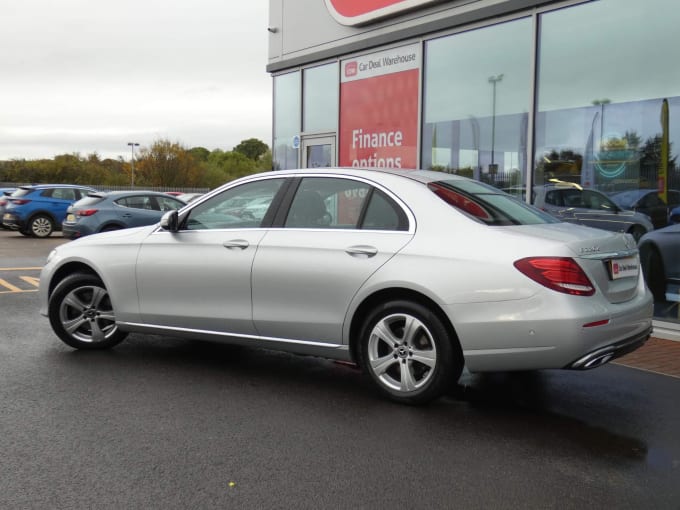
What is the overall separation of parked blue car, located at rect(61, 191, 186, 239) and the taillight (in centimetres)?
1257

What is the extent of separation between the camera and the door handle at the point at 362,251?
4844 millimetres

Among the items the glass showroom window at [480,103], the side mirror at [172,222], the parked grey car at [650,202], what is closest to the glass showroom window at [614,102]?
the parked grey car at [650,202]

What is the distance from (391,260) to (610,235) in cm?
147

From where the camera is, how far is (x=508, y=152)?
9281 mm

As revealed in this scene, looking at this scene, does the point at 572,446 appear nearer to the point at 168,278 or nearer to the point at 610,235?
the point at 610,235

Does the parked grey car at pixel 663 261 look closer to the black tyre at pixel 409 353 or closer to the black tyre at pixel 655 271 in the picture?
the black tyre at pixel 655 271

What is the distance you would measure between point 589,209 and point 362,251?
4347 mm

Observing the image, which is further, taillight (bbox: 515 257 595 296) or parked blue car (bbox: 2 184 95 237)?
parked blue car (bbox: 2 184 95 237)

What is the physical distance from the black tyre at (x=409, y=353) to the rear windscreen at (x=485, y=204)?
2.49 feet

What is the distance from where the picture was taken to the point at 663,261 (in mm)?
7605

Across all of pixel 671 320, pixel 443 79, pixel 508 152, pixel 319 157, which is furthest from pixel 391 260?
pixel 319 157

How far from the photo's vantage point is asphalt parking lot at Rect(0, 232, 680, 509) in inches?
134

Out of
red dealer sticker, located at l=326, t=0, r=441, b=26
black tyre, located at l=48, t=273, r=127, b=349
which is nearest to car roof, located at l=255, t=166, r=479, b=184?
black tyre, located at l=48, t=273, r=127, b=349

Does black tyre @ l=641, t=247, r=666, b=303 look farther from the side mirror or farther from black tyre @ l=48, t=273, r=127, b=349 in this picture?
black tyre @ l=48, t=273, r=127, b=349
